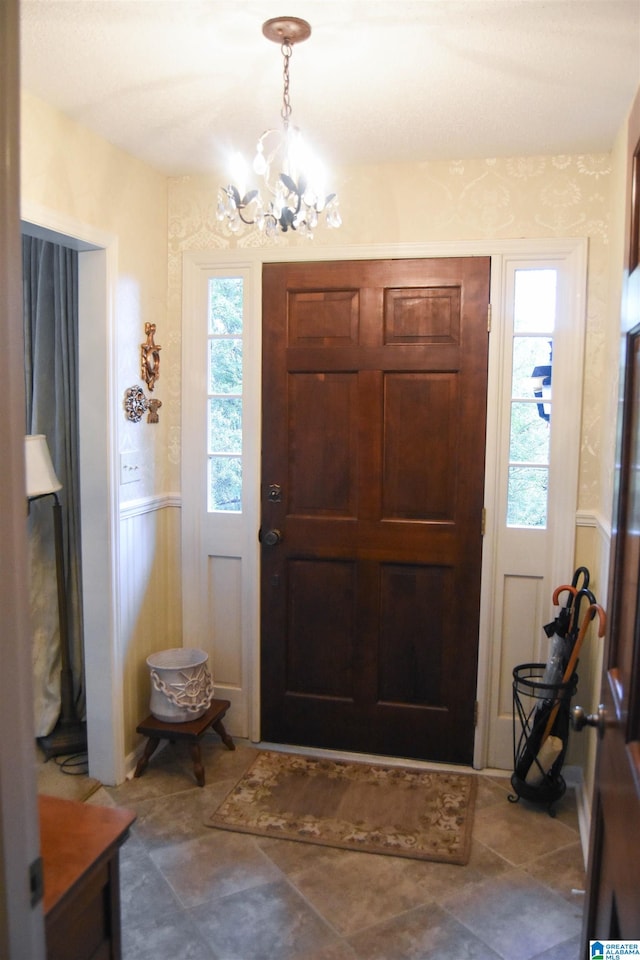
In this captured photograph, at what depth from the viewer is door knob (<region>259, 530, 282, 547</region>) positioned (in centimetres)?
304

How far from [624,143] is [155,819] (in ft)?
9.53

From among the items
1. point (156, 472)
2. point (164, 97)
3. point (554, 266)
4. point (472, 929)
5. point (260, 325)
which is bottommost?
point (472, 929)

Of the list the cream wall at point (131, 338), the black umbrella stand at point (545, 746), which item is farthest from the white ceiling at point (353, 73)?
the black umbrella stand at point (545, 746)

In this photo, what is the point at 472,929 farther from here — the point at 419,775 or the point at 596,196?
the point at 596,196

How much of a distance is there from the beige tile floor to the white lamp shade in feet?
3.96

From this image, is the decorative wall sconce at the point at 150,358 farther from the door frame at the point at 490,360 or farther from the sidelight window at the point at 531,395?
the sidelight window at the point at 531,395

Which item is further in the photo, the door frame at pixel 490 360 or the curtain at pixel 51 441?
the curtain at pixel 51 441

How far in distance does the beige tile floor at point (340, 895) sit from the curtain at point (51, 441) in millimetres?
667

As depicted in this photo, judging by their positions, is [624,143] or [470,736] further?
[470,736]

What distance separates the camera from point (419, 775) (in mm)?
2906

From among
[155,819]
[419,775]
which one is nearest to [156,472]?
[155,819]

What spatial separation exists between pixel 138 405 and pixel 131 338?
0.89 ft

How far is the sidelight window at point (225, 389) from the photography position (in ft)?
10.0

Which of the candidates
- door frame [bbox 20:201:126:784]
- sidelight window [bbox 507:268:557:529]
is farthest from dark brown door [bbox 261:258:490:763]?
door frame [bbox 20:201:126:784]
